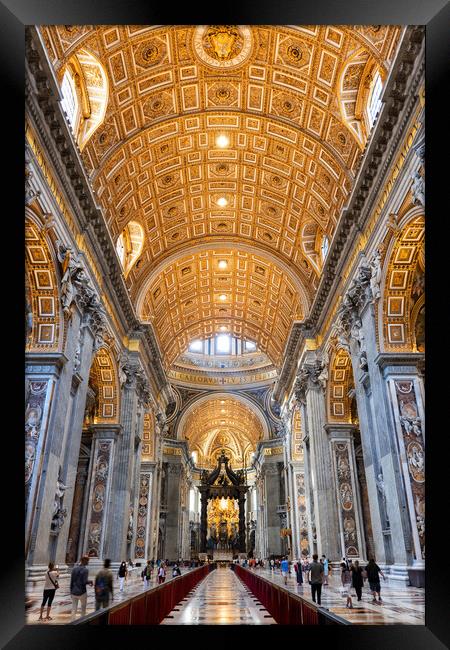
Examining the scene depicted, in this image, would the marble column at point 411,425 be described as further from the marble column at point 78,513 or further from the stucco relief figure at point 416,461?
the marble column at point 78,513

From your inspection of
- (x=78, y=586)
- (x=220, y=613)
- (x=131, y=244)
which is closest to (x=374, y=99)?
(x=131, y=244)

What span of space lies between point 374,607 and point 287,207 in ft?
48.0

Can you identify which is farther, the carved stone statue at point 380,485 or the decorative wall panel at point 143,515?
the decorative wall panel at point 143,515

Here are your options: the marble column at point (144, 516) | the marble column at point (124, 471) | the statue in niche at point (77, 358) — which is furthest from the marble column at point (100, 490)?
the statue in niche at point (77, 358)

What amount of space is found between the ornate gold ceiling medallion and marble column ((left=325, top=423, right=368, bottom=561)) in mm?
12339

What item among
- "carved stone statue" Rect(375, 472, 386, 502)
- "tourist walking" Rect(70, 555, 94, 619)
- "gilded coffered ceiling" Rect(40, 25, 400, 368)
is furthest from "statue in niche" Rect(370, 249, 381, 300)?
"tourist walking" Rect(70, 555, 94, 619)

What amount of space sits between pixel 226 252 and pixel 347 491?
11.9 meters

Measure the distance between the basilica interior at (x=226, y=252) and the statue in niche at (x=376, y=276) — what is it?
0.05 m

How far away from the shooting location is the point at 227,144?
58.7 ft

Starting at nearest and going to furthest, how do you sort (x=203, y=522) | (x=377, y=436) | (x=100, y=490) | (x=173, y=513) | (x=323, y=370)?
(x=377, y=436)
(x=100, y=490)
(x=323, y=370)
(x=173, y=513)
(x=203, y=522)

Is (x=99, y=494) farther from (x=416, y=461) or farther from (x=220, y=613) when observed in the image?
(x=416, y=461)

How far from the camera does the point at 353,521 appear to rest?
16.8 m

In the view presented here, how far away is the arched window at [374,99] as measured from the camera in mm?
12508
